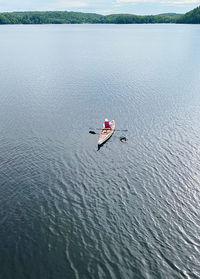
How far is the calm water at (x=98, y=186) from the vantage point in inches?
892

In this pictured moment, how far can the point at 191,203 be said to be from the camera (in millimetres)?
29609

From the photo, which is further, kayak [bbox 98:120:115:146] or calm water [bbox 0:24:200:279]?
kayak [bbox 98:120:115:146]

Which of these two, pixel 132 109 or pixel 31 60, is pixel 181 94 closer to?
pixel 132 109

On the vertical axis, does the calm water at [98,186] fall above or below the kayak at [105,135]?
below

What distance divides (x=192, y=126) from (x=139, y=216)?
31149 mm

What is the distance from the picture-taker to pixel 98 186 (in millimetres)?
33094

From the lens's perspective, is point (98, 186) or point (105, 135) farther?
point (105, 135)

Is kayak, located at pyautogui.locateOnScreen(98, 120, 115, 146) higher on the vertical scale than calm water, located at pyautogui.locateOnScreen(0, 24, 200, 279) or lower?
higher

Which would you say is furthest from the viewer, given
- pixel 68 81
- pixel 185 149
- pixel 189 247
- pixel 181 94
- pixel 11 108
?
pixel 68 81

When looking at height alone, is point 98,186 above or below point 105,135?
below

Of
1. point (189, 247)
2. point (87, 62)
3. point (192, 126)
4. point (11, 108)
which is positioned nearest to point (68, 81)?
point (11, 108)

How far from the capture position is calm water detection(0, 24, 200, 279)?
22.7m

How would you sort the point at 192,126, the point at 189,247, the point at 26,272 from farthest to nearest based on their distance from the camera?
the point at 192,126
the point at 189,247
the point at 26,272

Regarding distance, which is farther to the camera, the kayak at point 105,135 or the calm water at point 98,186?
the kayak at point 105,135
